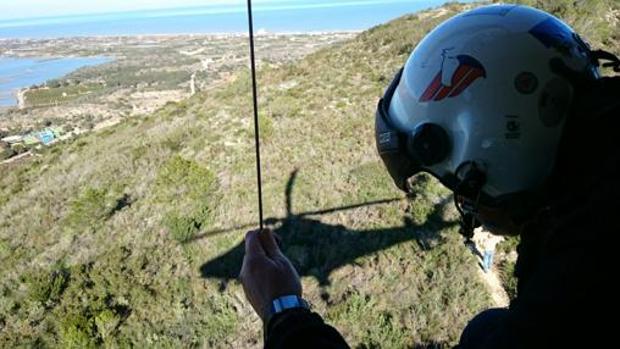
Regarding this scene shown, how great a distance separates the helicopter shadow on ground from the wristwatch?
4.85 metres

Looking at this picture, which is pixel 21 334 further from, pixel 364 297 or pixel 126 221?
pixel 364 297

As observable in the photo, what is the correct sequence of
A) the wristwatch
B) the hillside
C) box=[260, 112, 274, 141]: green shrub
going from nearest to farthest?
1. the wristwatch
2. the hillside
3. box=[260, 112, 274, 141]: green shrub

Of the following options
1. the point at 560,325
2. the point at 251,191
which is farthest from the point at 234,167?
the point at 560,325

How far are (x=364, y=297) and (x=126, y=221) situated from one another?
204 inches

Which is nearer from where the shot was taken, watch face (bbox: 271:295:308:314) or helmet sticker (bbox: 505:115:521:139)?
watch face (bbox: 271:295:308:314)

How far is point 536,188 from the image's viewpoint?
1720 mm

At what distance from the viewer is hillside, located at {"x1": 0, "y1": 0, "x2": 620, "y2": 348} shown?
592 cm

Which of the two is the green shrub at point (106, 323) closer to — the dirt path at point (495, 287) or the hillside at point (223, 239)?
the hillside at point (223, 239)

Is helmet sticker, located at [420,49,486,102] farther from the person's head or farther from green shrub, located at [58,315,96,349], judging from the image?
green shrub, located at [58,315,96,349]

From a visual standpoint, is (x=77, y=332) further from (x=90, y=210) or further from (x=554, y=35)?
(x=554, y=35)

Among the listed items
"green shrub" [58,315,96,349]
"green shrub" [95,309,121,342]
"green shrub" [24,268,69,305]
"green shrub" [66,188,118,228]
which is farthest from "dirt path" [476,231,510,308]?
"green shrub" [66,188,118,228]

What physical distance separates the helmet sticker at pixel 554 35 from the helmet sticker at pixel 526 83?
14 cm

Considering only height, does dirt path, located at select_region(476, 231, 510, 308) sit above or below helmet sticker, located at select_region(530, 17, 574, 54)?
below

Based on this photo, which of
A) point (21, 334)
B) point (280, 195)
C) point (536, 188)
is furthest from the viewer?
point (280, 195)
